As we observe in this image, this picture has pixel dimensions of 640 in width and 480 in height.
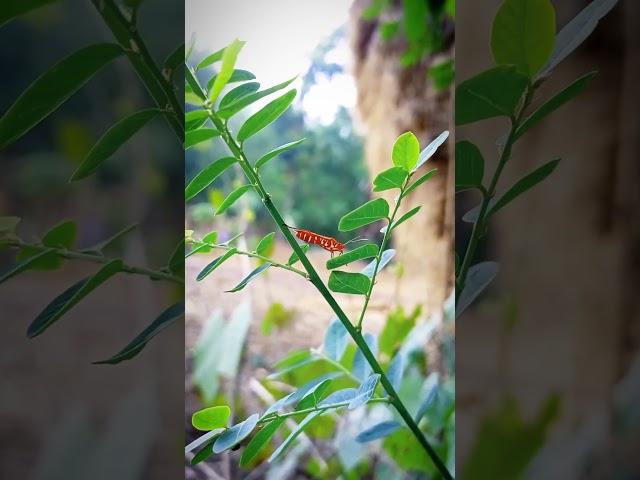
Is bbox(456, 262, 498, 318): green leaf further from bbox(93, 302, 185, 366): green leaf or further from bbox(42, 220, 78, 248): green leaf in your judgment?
bbox(42, 220, 78, 248): green leaf

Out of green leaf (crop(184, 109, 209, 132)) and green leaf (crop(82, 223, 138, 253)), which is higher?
green leaf (crop(184, 109, 209, 132))

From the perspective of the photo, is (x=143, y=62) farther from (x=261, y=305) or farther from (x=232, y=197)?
(x=261, y=305)

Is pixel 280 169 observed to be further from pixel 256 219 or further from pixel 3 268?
pixel 3 268

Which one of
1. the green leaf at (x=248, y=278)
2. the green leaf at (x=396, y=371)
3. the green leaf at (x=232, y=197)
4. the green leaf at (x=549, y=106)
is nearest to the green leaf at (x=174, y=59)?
the green leaf at (x=232, y=197)

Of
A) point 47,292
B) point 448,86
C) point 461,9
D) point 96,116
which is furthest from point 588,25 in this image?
point 47,292

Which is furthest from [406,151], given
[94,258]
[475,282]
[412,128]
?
[94,258]

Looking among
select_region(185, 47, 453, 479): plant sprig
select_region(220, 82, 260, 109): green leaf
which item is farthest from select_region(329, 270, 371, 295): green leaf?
select_region(220, 82, 260, 109): green leaf

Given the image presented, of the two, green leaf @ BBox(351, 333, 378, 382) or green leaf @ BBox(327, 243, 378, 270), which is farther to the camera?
green leaf @ BBox(351, 333, 378, 382)
